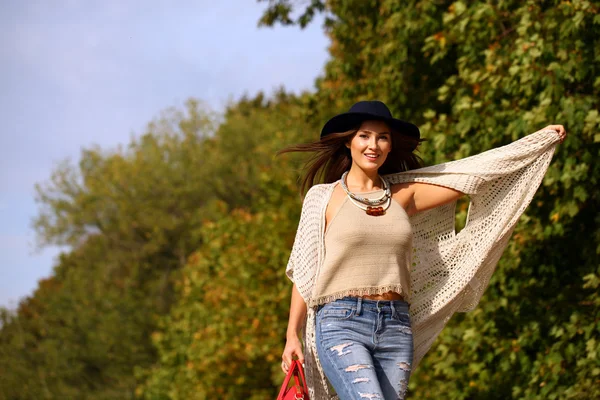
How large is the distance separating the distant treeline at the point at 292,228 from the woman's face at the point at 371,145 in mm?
3055

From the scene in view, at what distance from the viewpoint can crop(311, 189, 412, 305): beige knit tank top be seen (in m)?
5.12

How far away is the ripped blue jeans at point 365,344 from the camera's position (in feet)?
16.4

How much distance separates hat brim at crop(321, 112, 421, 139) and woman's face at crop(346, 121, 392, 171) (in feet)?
0.13

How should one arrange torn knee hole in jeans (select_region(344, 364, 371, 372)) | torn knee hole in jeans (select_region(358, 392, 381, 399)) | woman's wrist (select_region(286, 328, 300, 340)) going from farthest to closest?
woman's wrist (select_region(286, 328, 300, 340))
torn knee hole in jeans (select_region(344, 364, 371, 372))
torn knee hole in jeans (select_region(358, 392, 381, 399))

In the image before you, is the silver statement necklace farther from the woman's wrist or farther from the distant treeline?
the distant treeline

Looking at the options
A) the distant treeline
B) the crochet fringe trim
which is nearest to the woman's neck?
the crochet fringe trim

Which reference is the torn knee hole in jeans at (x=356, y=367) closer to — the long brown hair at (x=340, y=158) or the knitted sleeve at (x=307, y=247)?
the knitted sleeve at (x=307, y=247)

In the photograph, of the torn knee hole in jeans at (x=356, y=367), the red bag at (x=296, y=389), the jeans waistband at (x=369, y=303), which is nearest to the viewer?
the torn knee hole in jeans at (x=356, y=367)

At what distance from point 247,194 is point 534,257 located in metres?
31.4

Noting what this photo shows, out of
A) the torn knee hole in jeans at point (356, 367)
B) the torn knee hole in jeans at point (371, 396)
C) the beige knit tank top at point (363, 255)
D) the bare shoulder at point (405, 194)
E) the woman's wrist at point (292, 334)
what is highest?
the bare shoulder at point (405, 194)

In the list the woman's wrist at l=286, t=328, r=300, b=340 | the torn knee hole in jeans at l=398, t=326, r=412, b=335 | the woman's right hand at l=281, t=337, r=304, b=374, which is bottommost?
the woman's right hand at l=281, t=337, r=304, b=374

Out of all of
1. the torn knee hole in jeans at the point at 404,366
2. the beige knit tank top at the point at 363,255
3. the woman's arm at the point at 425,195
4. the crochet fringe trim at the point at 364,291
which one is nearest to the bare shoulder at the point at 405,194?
the woman's arm at the point at 425,195

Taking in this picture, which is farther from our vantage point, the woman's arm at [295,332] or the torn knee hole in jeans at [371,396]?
the woman's arm at [295,332]

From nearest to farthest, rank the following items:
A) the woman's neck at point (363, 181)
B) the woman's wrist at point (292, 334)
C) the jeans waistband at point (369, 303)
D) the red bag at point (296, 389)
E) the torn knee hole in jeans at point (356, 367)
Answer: the torn knee hole in jeans at point (356, 367)
the jeans waistband at point (369, 303)
the red bag at point (296, 389)
the woman's wrist at point (292, 334)
the woman's neck at point (363, 181)
